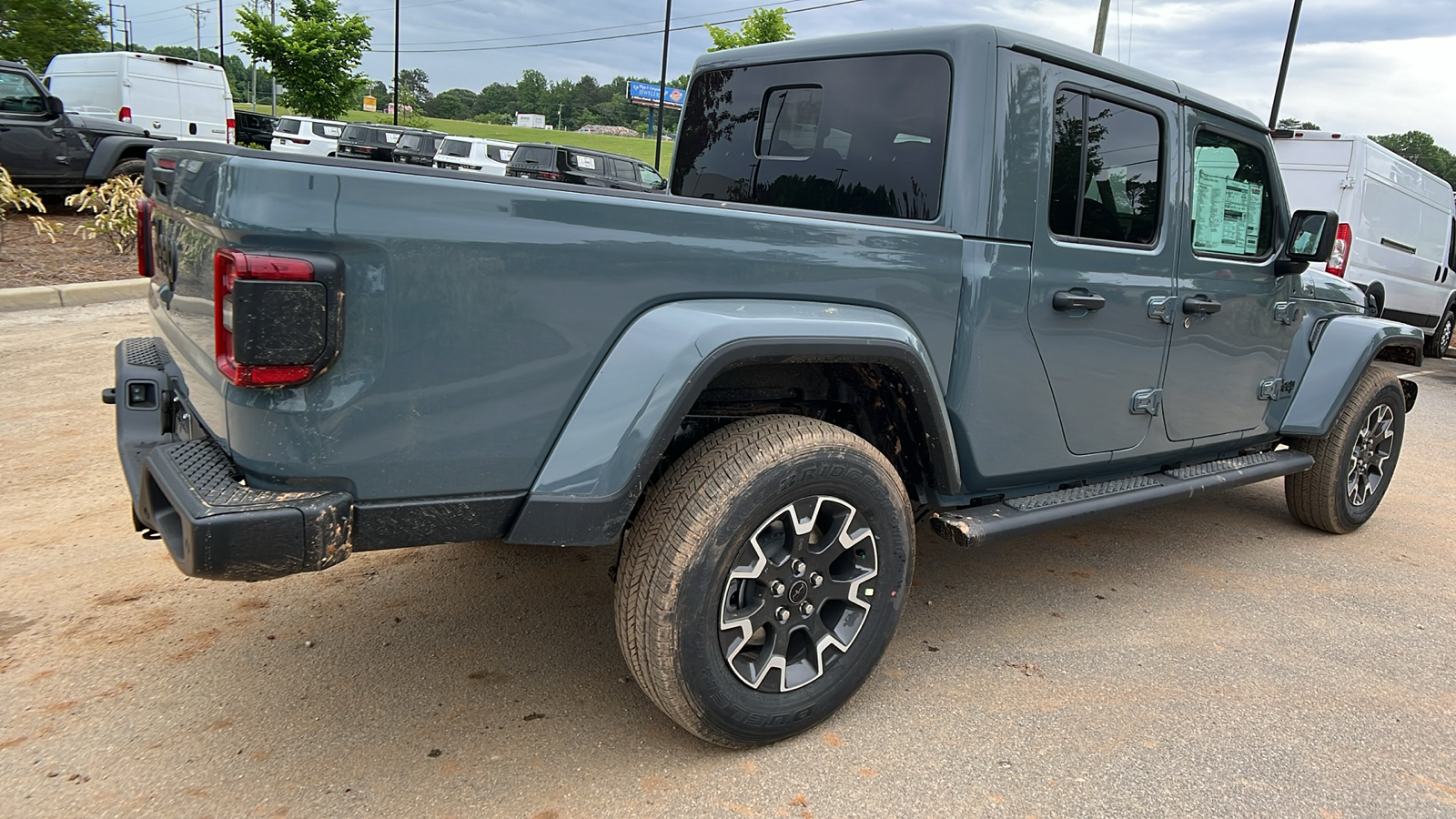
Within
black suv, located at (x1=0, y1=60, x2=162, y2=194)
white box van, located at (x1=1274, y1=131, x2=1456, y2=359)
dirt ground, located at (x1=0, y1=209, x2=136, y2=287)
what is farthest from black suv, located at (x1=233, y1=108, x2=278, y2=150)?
white box van, located at (x1=1274, y1=131, x2=1456, y2=359)

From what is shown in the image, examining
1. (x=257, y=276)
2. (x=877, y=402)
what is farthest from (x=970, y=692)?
(x=257, y=276)

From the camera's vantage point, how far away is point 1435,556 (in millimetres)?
4359

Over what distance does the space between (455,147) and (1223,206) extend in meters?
19.4

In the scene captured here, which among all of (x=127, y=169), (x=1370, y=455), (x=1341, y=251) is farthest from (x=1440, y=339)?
(x=127, y=169)

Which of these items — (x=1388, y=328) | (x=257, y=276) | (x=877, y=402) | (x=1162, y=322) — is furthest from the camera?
(x=1388, y=328)

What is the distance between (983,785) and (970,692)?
1.56 ft

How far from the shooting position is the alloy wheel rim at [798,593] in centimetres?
231

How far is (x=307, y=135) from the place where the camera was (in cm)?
2486

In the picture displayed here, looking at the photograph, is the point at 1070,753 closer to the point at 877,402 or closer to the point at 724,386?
the point at 877,402

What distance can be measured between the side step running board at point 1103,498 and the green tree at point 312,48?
37978mm

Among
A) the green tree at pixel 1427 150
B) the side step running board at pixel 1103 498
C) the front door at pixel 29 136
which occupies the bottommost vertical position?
the side step running board at pixel 1103 498

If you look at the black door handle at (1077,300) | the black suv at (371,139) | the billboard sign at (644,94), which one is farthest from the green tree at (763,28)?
the billboard sign at (644,94)

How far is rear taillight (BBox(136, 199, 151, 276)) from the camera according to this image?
282cm

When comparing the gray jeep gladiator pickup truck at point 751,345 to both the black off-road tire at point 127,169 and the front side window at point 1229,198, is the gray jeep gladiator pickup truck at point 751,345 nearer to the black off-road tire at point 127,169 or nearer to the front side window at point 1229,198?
the front side window at point 1229,198
